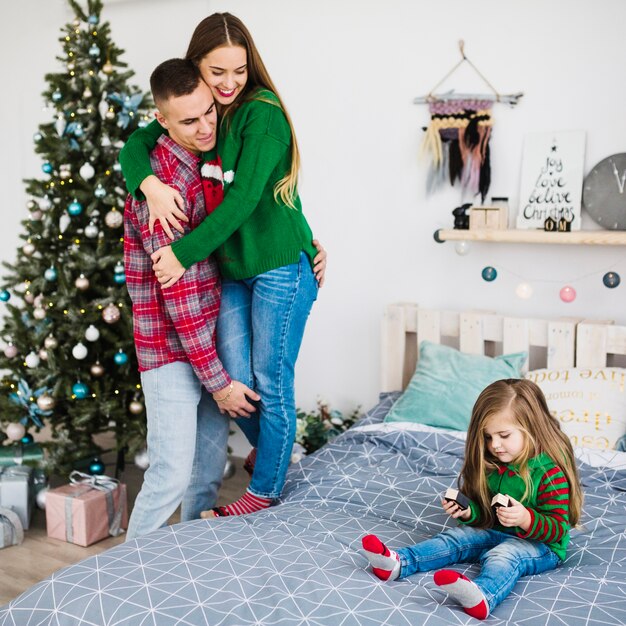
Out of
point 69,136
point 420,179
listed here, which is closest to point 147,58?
point 69,136

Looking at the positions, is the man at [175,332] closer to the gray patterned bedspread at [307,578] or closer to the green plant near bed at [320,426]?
Answer: the gray patterned bedspread at [307,578]

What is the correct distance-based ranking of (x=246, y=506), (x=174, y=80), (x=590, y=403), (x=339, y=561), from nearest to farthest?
1. (x=339, y=561)
2. (x=174, y=80)
3. (x=246, y=506)
4. (x=590, y=403)

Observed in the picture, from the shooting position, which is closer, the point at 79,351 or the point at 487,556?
Answer: the point at 487,556

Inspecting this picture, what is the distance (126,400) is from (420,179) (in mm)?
1449

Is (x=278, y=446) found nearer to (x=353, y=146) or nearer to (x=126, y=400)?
(x=126, y=400)

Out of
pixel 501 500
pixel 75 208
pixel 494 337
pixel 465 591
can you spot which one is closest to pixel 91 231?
pixel 75 208

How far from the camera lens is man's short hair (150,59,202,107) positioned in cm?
192

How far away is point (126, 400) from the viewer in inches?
124

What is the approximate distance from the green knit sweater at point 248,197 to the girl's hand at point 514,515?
2.75ft

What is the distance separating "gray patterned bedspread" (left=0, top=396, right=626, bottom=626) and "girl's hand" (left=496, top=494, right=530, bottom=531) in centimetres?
13

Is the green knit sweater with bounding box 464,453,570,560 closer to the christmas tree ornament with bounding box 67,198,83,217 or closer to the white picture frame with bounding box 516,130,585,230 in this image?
the white picture frame with bounding box 516,130,585,230

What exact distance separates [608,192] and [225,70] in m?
1.47

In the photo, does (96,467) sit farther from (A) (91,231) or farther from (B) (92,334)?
(A) (91,231)

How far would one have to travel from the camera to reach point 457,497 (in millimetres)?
1849
